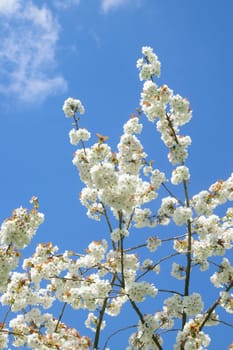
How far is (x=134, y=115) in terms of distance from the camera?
36.5 feet

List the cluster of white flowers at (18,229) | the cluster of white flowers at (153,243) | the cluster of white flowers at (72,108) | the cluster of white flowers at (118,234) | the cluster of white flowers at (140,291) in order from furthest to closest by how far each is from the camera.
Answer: the cluster of white flowers at (72,108) < the cluster of white flowers at (153,243) < the cluster of white flowers at (118,234) < the cluster of white flowers at (140,291) < the cluster of white flowers at (18,229)

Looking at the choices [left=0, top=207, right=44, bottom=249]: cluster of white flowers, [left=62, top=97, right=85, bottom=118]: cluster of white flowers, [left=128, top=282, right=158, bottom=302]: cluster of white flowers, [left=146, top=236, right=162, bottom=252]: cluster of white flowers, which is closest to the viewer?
[left=0, top=207, right=44, bottom=249]: cluster of white flowers

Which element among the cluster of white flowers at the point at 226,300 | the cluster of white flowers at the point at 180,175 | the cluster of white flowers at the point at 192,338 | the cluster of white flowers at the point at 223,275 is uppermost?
the cluster of white flowers at the point at 180,175

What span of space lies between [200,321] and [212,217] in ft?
7.34

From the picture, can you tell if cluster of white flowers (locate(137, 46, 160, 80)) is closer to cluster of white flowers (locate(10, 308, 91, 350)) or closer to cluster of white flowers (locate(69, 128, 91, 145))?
cluster of white flowers (locate(69, 128, 91, 145))

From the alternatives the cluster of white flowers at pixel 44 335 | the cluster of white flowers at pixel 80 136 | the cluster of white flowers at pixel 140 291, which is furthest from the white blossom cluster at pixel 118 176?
the cluster of white flowers at pixel 44 335

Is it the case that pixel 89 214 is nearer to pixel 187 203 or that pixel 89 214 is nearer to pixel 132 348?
pixel 187 203

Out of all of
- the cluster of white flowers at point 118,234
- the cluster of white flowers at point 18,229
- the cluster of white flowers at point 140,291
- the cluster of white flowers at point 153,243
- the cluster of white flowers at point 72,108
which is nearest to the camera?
the cluster of white flowers at point 18,229

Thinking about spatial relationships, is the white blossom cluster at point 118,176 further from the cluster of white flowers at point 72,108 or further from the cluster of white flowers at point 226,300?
the cluster of white flowers at point 226,300

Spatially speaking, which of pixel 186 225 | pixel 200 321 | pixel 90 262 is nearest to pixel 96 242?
pixel 90 262

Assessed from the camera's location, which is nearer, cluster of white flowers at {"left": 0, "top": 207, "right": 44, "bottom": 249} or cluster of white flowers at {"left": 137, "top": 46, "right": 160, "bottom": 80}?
cluster of white flowers at {"left": 0, "top": 207, "right": 44, "bottom": 249}

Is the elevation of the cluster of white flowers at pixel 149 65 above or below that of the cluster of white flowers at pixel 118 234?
above

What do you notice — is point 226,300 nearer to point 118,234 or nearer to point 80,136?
point 118,234

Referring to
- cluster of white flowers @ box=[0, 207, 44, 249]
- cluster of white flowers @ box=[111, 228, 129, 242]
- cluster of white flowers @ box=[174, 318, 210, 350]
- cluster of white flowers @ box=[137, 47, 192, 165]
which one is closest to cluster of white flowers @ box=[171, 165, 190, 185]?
cluster of white flowers @ box=[137, 47, 192, 165]
